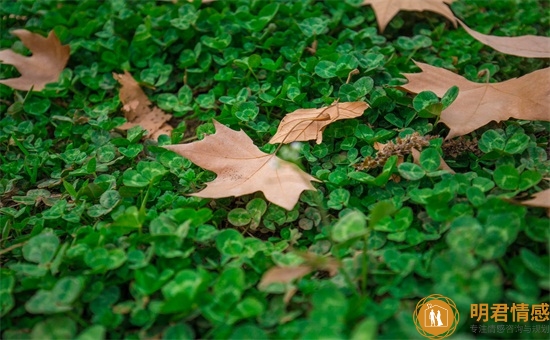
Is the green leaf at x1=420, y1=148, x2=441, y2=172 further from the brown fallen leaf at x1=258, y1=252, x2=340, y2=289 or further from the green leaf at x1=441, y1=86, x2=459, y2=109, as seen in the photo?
the brown fallen leaf at x1=258, y1=252, x2=340, y2=289

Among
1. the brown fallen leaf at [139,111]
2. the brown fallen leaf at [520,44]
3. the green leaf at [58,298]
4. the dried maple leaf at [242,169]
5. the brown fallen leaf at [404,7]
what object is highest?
the brown fallen leaf at [404,7]

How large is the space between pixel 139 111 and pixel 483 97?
1253 millimetres

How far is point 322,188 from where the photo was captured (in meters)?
1.72

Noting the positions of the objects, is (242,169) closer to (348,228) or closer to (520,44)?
(348,228)

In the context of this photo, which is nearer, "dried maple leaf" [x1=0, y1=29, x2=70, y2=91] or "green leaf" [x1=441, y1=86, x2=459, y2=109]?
"green leaf" [x1=441, y1=86, x2=459, y2=109]

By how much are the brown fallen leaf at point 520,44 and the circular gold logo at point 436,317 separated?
3.65 feet

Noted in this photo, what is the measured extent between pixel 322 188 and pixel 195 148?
0.40m

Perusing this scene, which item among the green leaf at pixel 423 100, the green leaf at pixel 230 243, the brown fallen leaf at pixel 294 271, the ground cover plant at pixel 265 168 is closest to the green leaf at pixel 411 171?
the ground cover plant at pixel 265 168

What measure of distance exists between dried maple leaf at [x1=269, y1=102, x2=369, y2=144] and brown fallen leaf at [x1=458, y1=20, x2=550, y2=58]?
1.85 ft

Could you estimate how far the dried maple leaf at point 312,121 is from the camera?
1.83 metres

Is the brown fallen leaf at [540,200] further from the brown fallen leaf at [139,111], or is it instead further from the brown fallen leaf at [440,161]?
the brown fallen leaf at [139,111]

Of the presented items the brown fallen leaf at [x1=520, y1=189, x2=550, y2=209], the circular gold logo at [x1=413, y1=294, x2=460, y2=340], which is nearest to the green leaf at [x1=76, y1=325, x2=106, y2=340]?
the circular gold logo at [x1=413, y1=294, x2=460, y2=340]

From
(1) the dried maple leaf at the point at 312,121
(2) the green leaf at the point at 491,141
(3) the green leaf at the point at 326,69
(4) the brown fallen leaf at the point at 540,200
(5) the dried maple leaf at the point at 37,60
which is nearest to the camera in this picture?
(4) the brown fallen leaf at the point at 540,200

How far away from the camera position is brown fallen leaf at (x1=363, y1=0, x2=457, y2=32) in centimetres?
228
